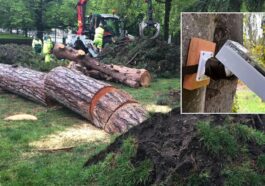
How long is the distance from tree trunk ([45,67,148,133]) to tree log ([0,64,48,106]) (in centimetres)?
67

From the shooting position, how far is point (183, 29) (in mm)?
3027

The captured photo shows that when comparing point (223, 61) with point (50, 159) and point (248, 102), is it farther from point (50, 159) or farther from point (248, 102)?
point (50, 159)

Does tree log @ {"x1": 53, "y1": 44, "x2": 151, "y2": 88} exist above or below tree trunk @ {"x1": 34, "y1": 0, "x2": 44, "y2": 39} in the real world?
below

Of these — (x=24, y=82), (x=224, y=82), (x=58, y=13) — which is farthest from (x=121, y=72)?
(x=58, y=13)

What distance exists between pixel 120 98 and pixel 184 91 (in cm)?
475

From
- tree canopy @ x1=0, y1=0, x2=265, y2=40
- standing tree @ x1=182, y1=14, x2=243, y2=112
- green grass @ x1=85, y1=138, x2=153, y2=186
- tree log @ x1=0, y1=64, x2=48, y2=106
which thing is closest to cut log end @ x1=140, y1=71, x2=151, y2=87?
tree log @ x1=0, y1=64, x2=48, y2=106

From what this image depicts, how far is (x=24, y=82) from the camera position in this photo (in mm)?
10641

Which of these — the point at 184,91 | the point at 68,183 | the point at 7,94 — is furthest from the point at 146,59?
the point at 184,91

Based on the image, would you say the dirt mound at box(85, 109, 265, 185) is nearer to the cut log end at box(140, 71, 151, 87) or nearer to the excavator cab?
the cut log end at box(140, 71, 151, 87)

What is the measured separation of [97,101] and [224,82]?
16.7 feet

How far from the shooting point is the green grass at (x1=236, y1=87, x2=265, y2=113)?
295 centimetres

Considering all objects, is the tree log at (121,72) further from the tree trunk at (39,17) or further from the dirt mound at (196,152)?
the tree trunk at (39,17)

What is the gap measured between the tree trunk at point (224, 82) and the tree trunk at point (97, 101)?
13.4 ft

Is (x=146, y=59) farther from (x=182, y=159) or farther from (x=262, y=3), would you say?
(x=182, y=159)
